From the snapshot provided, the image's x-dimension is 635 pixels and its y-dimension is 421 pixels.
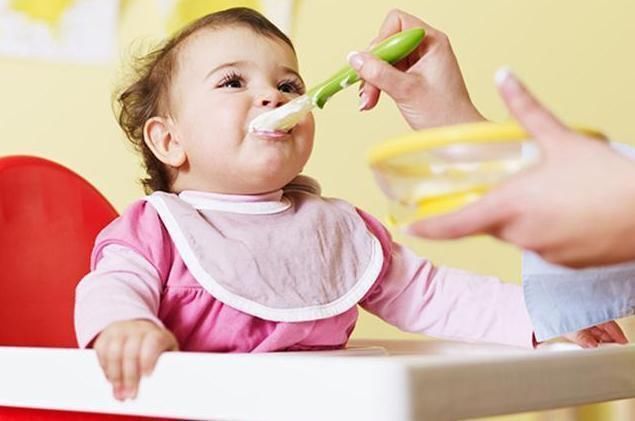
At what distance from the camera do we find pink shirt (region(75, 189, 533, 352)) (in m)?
0.84

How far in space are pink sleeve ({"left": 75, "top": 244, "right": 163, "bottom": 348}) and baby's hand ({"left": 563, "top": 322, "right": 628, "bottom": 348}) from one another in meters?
0.33

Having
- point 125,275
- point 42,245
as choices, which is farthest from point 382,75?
point 42,245

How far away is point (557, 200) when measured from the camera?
0.54m

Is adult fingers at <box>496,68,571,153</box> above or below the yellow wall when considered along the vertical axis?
above

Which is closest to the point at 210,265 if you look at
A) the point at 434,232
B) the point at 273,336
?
the point at 273,336

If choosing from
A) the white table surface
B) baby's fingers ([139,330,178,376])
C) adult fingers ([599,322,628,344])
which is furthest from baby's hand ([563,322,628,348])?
baby's fingers ([139,330,178,376])

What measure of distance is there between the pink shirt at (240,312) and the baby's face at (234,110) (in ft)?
0.10

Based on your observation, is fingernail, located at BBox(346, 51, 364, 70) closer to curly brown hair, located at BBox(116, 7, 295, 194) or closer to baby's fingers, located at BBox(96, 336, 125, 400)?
curly brown hair, located at BBox(116, 7, 295, 194)

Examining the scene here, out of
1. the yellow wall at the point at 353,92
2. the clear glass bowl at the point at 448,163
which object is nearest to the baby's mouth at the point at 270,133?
the clear glass bowl at the point at 448,163

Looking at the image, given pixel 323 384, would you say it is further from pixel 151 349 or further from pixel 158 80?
pixel 158 80

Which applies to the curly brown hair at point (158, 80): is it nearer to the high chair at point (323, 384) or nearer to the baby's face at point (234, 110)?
the baby's face at point (234, 110)

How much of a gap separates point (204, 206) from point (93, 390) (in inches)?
9.1

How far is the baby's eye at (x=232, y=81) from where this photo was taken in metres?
0.96

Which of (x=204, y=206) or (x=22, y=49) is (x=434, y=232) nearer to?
(x=204, y=206)
